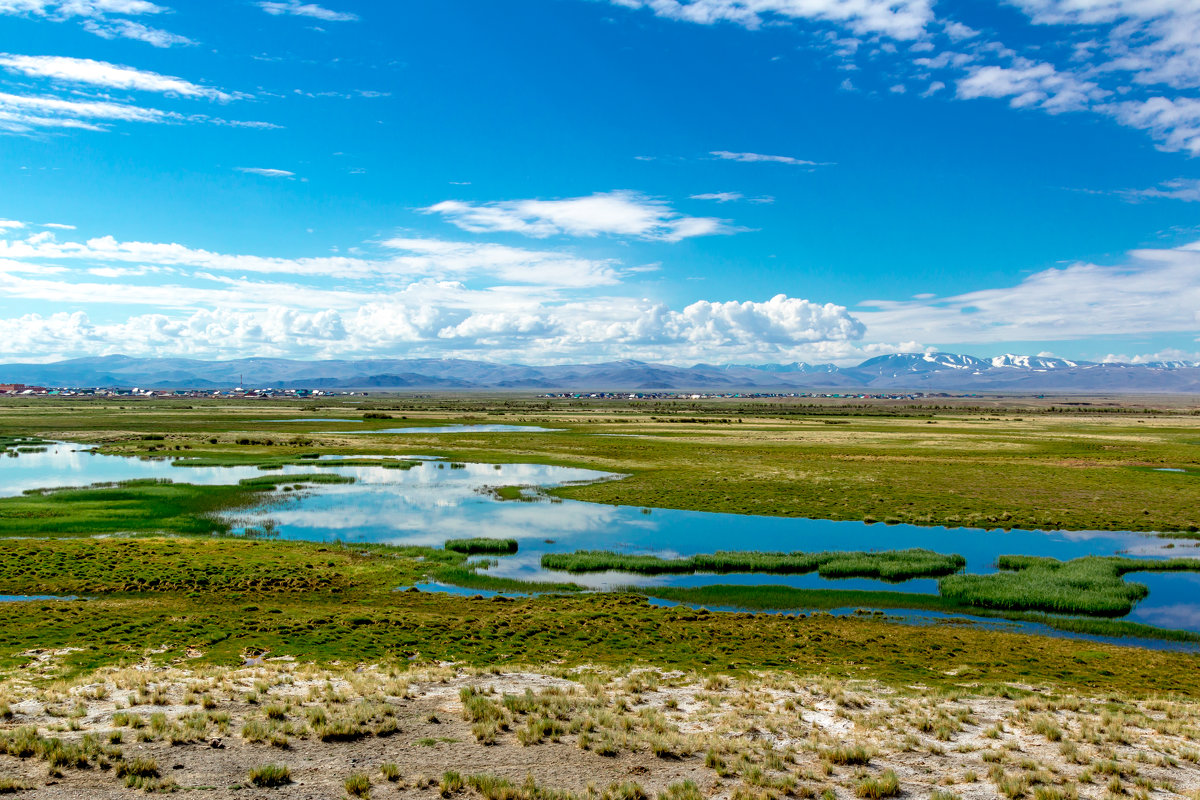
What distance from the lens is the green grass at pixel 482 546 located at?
3291 cm

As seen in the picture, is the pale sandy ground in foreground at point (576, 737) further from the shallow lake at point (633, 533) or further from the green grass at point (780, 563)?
the green grass at point (780, 563)

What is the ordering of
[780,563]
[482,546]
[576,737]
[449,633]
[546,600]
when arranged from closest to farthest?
[576,737] < [449,633] < [546,600] < [780,563] < [482,546]

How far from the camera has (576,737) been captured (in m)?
13.4

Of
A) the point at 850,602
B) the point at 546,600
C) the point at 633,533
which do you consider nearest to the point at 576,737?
the point at 546,600

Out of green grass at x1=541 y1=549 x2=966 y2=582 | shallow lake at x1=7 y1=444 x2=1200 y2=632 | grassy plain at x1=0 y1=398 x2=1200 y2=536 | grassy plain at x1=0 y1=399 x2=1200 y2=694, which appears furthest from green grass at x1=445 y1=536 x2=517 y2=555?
grassy plain at x1=0 y1=398 x2=1200 y2=536

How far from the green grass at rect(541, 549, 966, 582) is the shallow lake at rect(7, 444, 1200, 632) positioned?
26.3 inches

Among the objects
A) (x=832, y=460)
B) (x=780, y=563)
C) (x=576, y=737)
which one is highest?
(x=576, y=737)

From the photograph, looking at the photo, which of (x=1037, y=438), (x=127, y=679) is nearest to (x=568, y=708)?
(x=127, y=679)

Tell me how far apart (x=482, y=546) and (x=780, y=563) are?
13.8 metres

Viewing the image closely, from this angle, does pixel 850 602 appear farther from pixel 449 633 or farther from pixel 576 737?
pixel 576 737

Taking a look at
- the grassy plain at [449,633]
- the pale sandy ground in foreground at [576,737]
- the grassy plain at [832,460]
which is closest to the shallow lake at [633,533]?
the grassy plain at [832,460]

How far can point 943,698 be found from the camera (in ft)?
52.6

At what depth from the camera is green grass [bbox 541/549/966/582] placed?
29688mm

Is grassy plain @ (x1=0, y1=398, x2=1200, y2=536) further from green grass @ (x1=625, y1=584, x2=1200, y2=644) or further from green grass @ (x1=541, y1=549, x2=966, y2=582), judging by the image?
green grass @ (x1=625, y1=584, x2=1200, y2=644)
